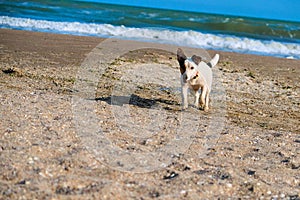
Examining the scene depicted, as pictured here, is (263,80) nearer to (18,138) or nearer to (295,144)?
(295,144)

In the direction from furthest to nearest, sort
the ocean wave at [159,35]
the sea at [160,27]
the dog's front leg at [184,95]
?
the sea at [160,27], the ocean wave at [159,35], the dog's front leg at [184,95]

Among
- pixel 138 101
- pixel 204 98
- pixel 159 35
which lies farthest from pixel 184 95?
pixel 159 35

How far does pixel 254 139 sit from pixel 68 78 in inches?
164

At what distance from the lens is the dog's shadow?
7.57 m

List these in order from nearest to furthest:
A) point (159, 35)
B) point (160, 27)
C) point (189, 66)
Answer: point (189, 66) → point (159, 35) → point (160, 27)

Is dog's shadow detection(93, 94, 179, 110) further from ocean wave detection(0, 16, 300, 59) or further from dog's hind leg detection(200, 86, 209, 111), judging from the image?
ocean wave detection(0, 16, 300, 59)

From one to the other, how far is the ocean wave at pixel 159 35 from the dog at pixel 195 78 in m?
11.6

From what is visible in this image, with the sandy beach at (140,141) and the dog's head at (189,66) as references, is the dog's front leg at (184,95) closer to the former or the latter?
the sandy beach at (140,141)

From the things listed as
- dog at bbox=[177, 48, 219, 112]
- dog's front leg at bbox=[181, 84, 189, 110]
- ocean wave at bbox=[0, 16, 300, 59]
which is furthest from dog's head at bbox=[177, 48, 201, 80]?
ocean wave at bbox=[0, 16, 300, 59]

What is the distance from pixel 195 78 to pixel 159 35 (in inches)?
584

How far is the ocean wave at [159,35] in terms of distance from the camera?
19.8 metres

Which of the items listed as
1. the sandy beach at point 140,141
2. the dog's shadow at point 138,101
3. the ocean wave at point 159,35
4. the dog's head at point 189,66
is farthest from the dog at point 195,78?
the ocean wave at point 159,35

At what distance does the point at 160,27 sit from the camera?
86.2ft

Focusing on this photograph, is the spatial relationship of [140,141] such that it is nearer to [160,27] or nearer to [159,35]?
[159,35]
